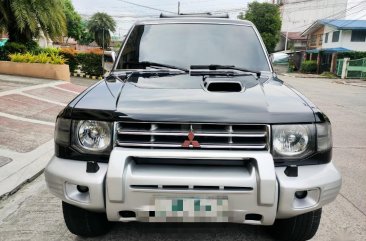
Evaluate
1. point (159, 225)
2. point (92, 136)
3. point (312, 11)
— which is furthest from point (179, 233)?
point (312, 11)

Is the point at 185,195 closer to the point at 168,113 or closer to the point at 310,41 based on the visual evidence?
the point at 168,113

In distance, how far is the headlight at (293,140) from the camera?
2260 mm

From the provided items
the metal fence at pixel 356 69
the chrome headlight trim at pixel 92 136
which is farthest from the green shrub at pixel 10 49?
the metal fence at pixel 356 69

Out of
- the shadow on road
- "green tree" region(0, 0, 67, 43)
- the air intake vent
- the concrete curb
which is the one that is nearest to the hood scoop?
the air intake vent

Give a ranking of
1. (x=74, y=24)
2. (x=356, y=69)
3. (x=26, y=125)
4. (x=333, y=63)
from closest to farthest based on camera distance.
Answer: (x=26, y=125), (x=356, y=69), (x=333, y=63), (x=74, y=24)

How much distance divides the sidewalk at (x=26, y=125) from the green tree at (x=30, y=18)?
3098 millimetres

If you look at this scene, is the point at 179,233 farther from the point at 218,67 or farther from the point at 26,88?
the point at 26,88

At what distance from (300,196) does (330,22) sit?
42.4 metres

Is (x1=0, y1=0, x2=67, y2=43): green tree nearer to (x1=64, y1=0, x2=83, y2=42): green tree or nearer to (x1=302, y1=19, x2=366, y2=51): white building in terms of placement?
(x1=302, y1=19, x2=366, y2=51): white building

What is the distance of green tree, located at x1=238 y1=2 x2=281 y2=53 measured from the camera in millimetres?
46875

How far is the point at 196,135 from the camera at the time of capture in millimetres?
2217

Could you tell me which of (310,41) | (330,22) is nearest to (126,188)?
(330,22)

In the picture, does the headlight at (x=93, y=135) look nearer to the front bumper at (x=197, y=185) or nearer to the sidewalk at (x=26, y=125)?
the front bumper at (x=197, y=185)

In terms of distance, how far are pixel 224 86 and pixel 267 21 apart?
47.5 m
